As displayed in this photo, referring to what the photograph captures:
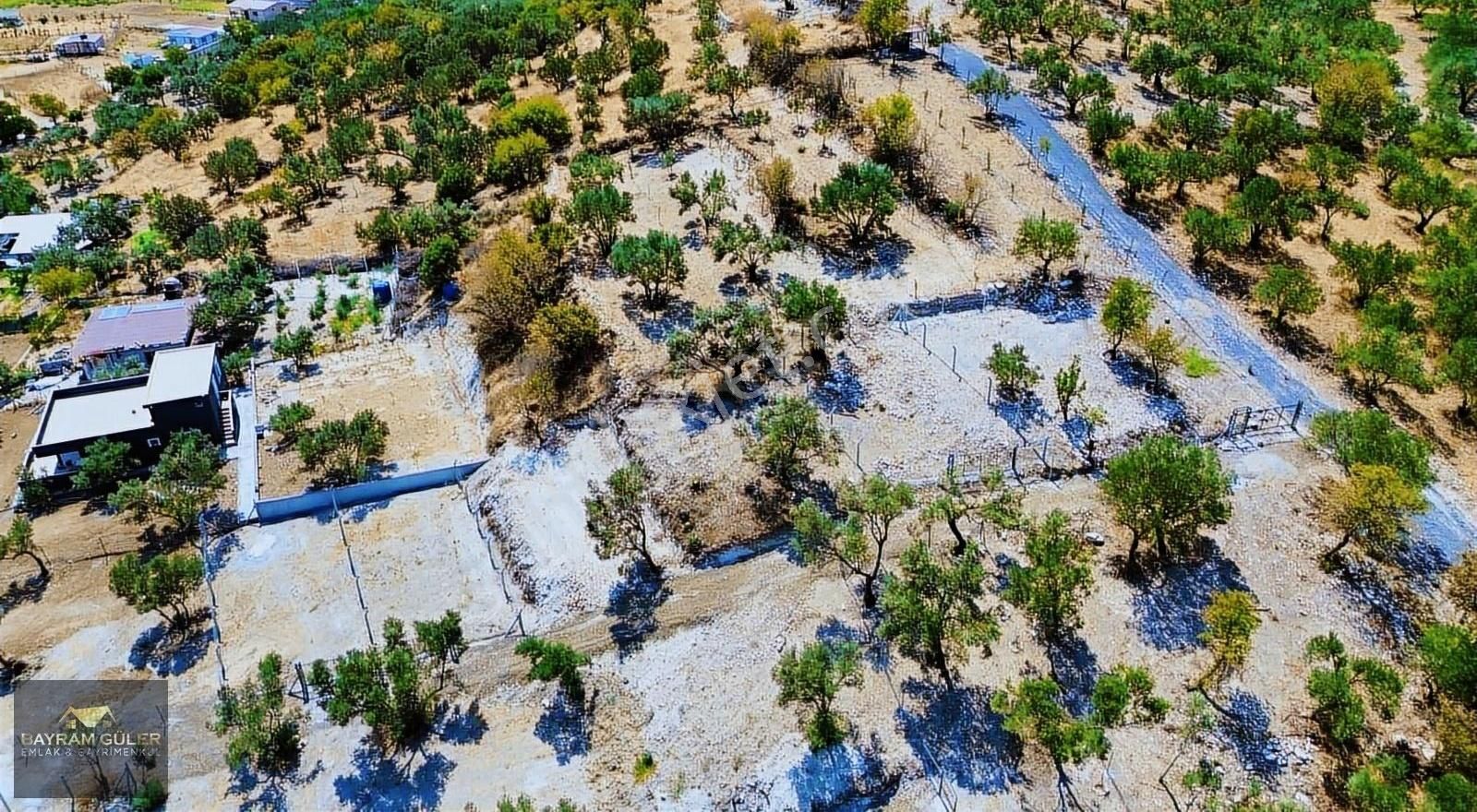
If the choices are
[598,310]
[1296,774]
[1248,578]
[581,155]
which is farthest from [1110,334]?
[581,155]

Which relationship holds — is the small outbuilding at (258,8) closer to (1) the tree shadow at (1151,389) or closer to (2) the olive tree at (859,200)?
(2) the olive tree at (859,200)

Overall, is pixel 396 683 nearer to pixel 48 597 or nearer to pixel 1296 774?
pixel 48 597

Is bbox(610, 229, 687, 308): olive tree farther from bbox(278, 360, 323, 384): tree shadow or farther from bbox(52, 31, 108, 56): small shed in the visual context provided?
bbox(52, 31, 108, 56): small shed

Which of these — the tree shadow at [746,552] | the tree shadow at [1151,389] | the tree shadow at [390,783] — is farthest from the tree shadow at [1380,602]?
the tree shadow at [390,783]

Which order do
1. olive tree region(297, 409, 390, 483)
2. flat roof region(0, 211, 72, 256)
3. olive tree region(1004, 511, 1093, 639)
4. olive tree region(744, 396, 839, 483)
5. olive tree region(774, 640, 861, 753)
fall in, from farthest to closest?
flat roof region(0, 211, 72, 256), olive tree region(297, 409, 390, 483), olive tree region(744, 396, 839, 483), olive tree region(1004, 511, 1093, 639), olive tree region(774, 640, 861, 753)

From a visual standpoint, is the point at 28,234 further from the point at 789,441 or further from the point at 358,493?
the point at 789,441

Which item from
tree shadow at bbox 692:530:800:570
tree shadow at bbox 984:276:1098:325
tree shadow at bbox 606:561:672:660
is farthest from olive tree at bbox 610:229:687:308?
tree shadow at bbox 606:561:672:660
